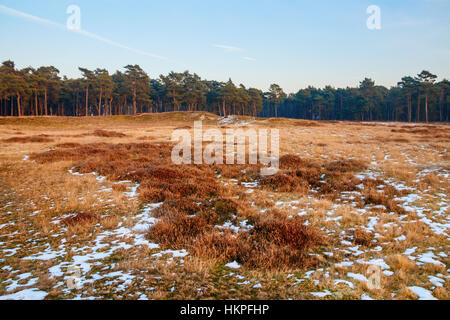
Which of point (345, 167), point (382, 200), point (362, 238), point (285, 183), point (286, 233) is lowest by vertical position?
point (362, 238)

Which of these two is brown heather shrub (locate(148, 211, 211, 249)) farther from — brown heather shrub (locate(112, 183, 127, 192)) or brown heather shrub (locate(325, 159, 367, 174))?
brown heather shrub (locate(325, 159, 367, 174))

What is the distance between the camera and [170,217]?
7020mm

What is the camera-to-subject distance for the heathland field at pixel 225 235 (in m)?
4.11

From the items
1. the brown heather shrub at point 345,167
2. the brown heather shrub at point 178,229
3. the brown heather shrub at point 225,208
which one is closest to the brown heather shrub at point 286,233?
the brown heather shrub at point 225,208

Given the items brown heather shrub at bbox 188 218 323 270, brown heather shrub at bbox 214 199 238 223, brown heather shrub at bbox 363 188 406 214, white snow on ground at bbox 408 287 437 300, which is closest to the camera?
white snow on ground at bbox 408 287 437 300

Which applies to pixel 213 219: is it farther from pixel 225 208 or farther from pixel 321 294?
pixel 321 294

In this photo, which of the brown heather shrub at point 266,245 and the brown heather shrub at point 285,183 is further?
the brown heather shrub at point 285,183

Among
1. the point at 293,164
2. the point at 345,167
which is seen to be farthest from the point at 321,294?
the point at 345,167

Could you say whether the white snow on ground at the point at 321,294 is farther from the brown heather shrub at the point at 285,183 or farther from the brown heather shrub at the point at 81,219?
the brown heather shrub at the point at 285,183

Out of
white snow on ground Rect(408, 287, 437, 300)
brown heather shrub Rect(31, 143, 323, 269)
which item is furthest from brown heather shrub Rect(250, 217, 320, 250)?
white snow on ground Rect(408, 287, 437, 300)

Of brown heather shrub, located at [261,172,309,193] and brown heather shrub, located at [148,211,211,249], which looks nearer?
brown heather shrub, located at [148,211,211,249]

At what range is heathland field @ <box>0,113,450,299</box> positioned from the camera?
4105 mm

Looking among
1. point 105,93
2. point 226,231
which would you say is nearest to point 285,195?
point 226,231

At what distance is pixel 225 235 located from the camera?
19.2 ft
